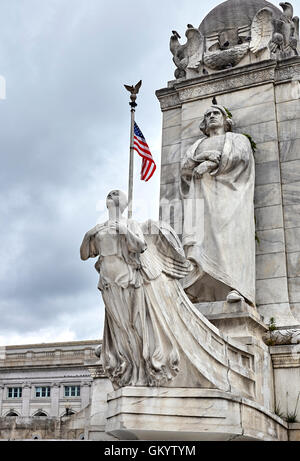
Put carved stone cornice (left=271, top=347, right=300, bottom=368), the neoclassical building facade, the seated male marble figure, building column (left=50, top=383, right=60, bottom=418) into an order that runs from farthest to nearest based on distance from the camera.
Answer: building column (left=50, top=383, right=60, bottom=418)
the neoclassical building facade
the seated male marble figure
carved stone cornice (left=271, top=347, right=300, bottom=368)

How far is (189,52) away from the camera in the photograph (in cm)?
1505

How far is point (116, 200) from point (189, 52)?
7.15 meters

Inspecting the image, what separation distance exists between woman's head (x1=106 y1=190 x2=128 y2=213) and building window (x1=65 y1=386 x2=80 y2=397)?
133 ft

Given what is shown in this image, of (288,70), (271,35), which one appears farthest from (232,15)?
(288,70)

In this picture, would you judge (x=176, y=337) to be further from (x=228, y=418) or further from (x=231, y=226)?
(x=231, y=226)

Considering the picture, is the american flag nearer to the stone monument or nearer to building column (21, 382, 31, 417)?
the stone monument

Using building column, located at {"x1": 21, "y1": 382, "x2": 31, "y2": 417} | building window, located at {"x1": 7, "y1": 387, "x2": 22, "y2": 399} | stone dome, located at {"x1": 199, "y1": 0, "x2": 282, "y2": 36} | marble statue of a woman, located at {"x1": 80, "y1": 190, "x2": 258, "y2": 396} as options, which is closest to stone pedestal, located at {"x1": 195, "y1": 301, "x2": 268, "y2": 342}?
marble statue of a woman, located at {"x1": 80, "y1": 190, "x2": 258, "y2": 396}

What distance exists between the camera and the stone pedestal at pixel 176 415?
8.26m

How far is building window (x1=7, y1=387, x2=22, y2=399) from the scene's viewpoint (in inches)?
1939

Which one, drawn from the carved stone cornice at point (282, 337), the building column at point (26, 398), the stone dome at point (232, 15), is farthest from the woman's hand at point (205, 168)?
the building column at point (26, 398)

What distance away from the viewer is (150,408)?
8414 millimetres

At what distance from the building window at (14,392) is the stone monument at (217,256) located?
39452 mm
